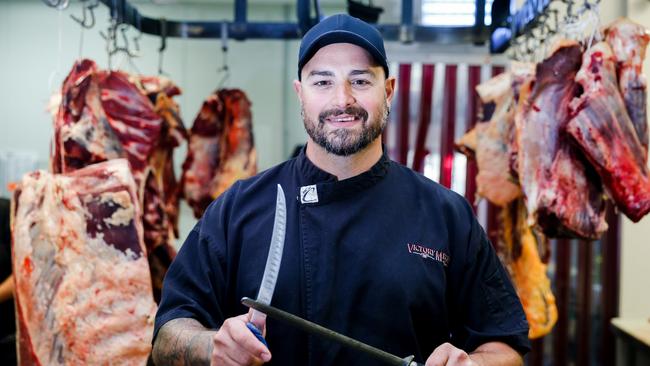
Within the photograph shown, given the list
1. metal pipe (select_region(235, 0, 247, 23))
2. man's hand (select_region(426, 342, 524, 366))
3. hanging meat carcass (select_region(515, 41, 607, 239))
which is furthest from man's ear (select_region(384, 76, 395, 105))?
metal pipe (select_region(235, 0, 247, 23))

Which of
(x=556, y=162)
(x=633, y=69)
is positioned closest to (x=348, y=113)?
(x=556, y=162)

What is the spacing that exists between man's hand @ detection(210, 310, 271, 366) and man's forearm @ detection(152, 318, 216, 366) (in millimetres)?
143

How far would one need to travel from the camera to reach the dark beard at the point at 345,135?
6.04 feet

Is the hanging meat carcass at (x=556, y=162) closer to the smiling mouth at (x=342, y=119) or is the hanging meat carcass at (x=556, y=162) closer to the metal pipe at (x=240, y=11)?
the smiling mouth at (x=342, y=119)

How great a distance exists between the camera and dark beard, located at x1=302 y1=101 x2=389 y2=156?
1.84 metres

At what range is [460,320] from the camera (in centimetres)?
200

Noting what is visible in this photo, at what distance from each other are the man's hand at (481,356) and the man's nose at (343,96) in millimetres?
635

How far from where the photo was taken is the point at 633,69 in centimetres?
261

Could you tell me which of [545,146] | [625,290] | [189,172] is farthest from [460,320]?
[625,290]

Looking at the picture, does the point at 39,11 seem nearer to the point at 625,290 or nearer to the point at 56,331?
the point at 56,331

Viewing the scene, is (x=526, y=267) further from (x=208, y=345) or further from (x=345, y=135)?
(x=208, y=345)

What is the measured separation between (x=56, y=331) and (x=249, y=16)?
3313 mm

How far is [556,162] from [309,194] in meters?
1.16

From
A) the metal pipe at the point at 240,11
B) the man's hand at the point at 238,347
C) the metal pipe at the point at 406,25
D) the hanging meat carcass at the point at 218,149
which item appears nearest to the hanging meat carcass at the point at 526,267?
the metal pipe at the point at 406,25
